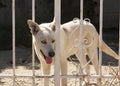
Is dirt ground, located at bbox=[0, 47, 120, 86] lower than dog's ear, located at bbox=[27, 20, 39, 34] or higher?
lower

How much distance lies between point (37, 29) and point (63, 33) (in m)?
0.83

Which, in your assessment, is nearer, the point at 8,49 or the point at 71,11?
the point at 8,49

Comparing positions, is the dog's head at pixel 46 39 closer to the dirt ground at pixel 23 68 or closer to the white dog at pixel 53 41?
the white dog at pixel 53 41

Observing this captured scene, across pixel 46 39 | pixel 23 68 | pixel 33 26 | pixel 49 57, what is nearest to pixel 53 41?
pixel 46 39

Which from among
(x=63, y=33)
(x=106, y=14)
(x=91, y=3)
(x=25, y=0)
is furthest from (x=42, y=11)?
(x=63, y=33)

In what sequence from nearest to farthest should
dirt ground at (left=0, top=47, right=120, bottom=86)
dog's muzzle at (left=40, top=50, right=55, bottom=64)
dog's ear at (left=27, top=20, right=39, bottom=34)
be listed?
dog's ear at (left=27, top=20, right=39, bottom=34) → dog's muzzle at (left=40, top=50, right=55, bottom=64) → dirt ground at (left=0, top=47, right=120, bottom=86)

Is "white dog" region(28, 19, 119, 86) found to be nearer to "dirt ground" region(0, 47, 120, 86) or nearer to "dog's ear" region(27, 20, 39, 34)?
"dog's ear" region(27, 20, 39, 34)

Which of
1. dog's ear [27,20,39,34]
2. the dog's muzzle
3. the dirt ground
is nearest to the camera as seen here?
dog's ear [27,20,39,34]

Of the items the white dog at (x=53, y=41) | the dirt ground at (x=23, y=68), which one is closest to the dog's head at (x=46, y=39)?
the white dog at (x=53, y=41)

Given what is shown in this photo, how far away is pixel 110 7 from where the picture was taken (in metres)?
13.9

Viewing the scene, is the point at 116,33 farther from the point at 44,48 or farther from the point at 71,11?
the point at 44,48

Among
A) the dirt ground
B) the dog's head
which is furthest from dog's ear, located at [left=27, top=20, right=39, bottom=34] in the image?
the dirt ground

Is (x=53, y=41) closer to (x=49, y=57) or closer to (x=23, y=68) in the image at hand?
(x=49, y=57)

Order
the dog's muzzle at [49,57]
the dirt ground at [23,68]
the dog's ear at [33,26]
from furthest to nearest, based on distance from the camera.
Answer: the dirt ground at [23,68]
the dog's muzzle at [49,57]
the dog's ear at [33,26]
